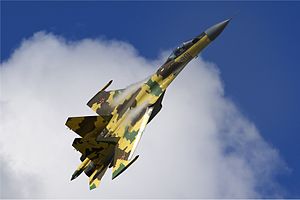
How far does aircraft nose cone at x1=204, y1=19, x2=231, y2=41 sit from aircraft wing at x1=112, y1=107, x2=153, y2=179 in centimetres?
758

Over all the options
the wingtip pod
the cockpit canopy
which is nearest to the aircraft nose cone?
the cockpit canopy

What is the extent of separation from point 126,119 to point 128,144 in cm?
312

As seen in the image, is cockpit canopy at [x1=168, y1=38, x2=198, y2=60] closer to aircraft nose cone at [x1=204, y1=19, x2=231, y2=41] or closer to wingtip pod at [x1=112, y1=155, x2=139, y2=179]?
aircraft nose cone at [x1=204, y1=19, x2=231, y2=41]

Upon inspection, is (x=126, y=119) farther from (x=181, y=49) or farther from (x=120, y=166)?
(x=181, y=49)

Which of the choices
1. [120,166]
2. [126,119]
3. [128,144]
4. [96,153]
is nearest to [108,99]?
[126,119]

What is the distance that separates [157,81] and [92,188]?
10.3 metres

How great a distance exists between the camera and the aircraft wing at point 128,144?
53.6 metres

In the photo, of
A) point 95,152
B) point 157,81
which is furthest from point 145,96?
point 95,152

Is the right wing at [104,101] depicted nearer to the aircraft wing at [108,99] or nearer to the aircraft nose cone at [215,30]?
the aircraft wing at [108,99]

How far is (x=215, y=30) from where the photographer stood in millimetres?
57062

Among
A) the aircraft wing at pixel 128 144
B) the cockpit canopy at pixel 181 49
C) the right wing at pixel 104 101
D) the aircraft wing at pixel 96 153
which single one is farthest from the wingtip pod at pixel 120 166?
the cockpit canopy at pixel 181 49

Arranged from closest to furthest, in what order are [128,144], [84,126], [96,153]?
[128,144]
[96,153]
[84,126]

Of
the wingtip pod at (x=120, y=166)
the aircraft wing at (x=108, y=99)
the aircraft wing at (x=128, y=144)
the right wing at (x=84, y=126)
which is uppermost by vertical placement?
the aircraft wing at (x=108, y=99)

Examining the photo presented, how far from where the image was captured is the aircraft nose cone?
56938mm
